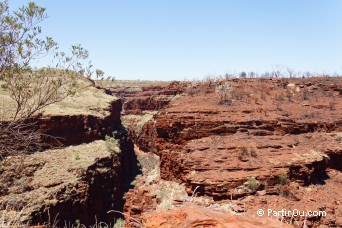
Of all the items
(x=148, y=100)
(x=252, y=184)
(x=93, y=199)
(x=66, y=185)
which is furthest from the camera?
(x=148, y=100)

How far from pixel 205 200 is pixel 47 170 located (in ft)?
60.2

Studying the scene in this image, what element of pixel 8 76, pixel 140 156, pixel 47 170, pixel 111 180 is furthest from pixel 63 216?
pixel 140 156

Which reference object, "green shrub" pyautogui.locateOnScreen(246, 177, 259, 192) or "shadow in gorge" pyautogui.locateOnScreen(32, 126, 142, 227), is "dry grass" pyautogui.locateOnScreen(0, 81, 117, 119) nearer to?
"shadow in gorge" pyautogui.locateOnScreen(32, 126, 142, 227)

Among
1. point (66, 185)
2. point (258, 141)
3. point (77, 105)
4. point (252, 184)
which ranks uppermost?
point (77, 105)

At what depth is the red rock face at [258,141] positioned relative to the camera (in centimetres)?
1356

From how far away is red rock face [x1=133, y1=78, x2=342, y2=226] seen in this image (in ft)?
44.5

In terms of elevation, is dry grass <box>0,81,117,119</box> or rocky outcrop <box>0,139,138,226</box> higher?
dry grass <box>0,81,117,119</box>

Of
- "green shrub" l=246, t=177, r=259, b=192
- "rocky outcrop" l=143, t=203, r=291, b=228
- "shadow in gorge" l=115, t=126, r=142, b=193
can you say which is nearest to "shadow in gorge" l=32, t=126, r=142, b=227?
"shadow in gorge" l=115, t=126, r=142, b=193

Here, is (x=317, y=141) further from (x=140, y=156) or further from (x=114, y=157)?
(x=140, y=156)

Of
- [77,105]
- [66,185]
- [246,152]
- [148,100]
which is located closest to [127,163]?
[77,105]

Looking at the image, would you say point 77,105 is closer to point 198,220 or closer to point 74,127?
point 74,127

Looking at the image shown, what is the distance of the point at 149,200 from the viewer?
610 inches

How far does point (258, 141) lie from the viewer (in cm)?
1711

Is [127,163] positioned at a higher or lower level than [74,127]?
lower
